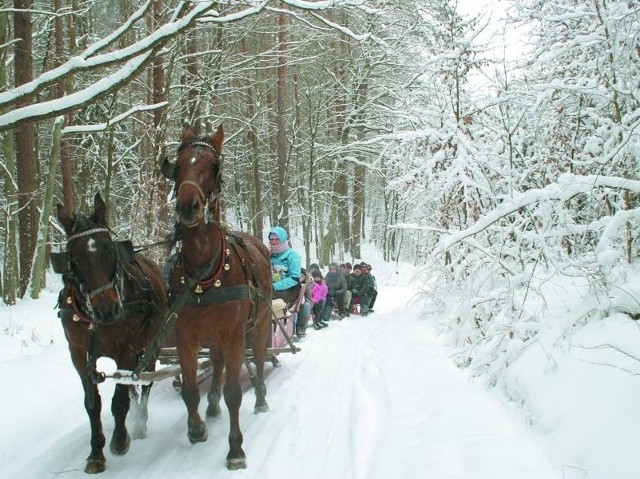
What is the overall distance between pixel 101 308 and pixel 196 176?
1102 millimetres

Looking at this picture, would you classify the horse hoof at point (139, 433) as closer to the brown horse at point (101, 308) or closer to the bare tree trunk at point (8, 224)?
the brown horse at point (101, 308)

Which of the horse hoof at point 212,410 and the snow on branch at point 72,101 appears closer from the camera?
the snow on branch at point 72,101

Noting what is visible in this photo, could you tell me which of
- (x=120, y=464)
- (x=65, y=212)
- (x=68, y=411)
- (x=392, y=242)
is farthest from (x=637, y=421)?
(x=392, y=242)

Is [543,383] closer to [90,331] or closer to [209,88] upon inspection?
[90,331]

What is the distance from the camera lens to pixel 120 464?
410 cm

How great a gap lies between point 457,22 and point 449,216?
3.00m

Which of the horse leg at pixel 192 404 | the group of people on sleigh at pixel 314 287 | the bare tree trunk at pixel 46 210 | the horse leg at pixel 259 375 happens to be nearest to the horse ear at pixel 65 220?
the horse leg at pixel 192 404

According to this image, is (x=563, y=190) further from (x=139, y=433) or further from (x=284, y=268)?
(x=284, y=268)

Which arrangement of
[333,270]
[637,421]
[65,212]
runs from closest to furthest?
1. [637,421]
2. [65,212]
3. [333,270]

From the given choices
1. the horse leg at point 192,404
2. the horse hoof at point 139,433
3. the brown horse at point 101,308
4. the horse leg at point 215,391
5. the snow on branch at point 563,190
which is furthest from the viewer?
the horse leg at point 215,391

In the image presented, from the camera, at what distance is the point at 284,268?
7777mm

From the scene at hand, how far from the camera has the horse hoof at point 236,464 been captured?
393cm

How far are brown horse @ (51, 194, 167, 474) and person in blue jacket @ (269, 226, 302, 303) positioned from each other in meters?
2.93

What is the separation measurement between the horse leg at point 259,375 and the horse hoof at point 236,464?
51.6 inches
